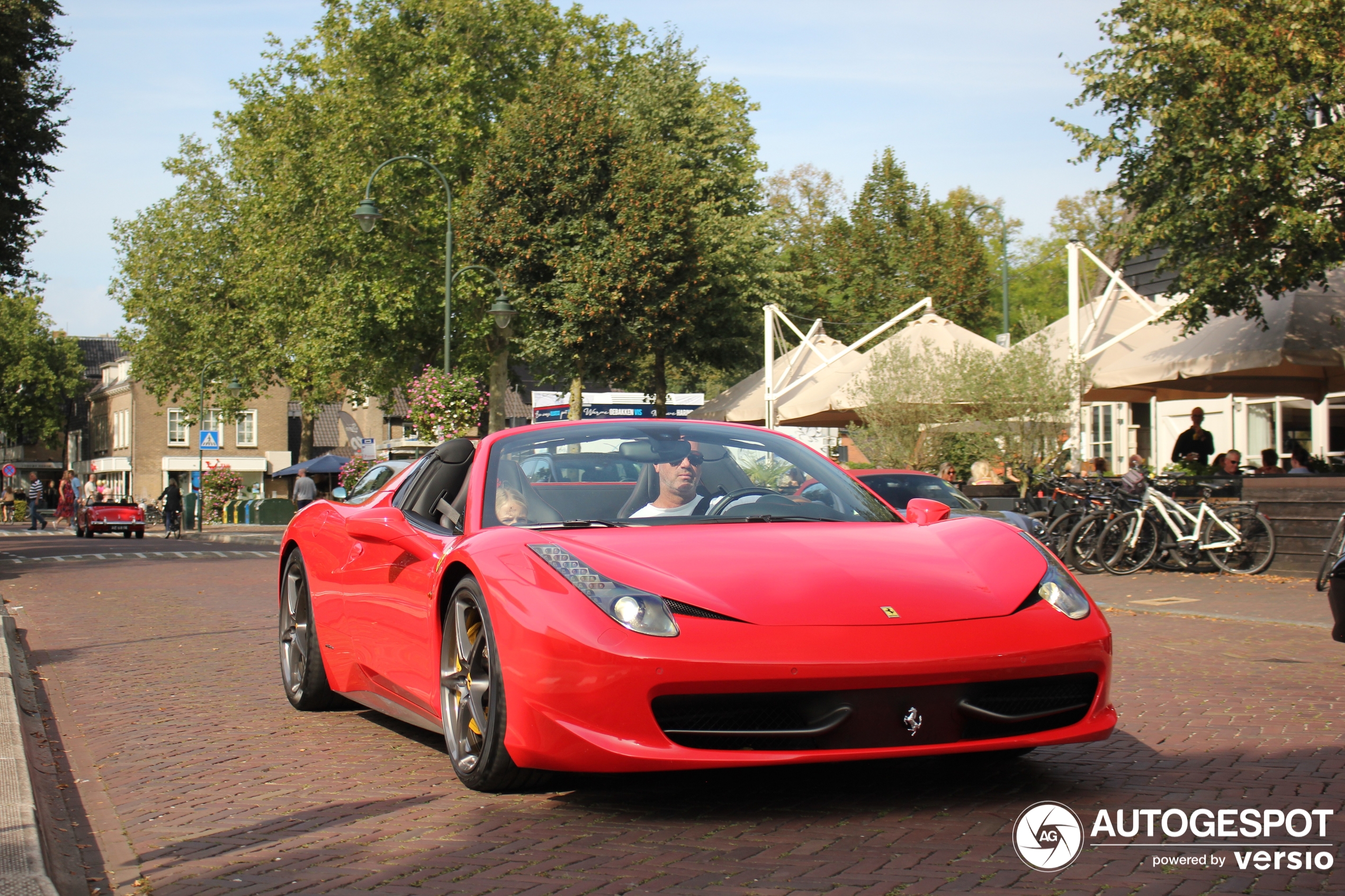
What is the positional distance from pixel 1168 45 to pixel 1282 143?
1.63m

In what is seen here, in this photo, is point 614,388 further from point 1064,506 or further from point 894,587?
point 894,587

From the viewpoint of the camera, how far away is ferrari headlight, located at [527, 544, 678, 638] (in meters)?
4.07

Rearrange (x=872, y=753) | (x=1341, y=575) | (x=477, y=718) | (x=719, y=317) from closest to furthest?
(x=872, y=753), (x=477, y=718), (x=1341, y=575), (x=719, y=317)

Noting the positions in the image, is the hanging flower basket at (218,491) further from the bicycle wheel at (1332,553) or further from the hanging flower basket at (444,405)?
the bicycle wheel at (1332,553)

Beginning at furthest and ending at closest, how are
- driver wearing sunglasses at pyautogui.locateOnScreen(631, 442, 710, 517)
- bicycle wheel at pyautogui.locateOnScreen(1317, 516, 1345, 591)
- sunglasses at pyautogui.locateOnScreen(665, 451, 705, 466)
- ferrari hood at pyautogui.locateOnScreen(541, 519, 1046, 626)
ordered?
bicycle wheel at pyautogui.locateOnScreen(1317, 516, 1345, 591) → sunglasses at pyautogui.locateOnScreen(665, 451, 705, 466) → driver wearing sunglasses at pyautogui.locateOnScreen(631, 442, 710, 517) → ferrari hood at pyautogui.locateOnScreen(541, 519, 1046, 626)

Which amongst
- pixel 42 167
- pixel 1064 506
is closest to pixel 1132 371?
pixel 1064 506

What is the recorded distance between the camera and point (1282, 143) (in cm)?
1491

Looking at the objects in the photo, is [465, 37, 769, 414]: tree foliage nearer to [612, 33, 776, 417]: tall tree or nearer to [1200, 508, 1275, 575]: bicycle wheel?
[612, 33, 776, 417]: tall tree

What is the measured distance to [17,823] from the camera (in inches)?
164

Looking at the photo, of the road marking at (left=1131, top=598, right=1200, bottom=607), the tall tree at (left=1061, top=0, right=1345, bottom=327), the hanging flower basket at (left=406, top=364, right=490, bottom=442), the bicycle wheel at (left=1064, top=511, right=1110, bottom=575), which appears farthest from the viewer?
the hanging flower basket at (left=406, top=364, right=490, bottom=442)

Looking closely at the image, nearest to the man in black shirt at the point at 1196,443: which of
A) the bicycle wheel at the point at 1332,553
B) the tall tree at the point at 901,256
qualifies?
the bicycle wheel at the point at 1332,553

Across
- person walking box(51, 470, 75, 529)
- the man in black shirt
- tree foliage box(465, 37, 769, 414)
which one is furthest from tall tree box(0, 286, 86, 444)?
the man in black shirt

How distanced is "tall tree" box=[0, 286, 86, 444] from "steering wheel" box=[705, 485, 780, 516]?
92.6 meters

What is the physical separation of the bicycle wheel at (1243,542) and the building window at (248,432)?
72939 millimetres
